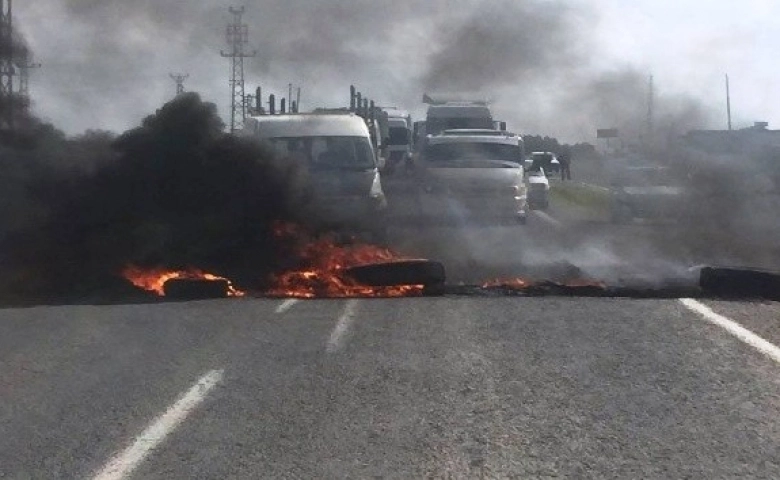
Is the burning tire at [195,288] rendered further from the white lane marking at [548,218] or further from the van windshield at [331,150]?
the white lane marking at [548,218]

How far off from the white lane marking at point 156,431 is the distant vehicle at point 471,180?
18.7 m

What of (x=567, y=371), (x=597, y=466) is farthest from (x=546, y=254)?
(x=597, y=466)

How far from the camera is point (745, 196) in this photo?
1330 inches

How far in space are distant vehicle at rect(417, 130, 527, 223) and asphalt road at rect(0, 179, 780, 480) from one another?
43.7ft

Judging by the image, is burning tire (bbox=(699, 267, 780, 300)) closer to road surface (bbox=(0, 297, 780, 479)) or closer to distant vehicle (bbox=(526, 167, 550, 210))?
road surface (bbox=(0, 297, 780, 479))

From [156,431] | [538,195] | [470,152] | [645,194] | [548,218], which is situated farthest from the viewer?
[538,195]

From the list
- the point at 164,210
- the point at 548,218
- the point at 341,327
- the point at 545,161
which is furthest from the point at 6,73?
the point at 545,161

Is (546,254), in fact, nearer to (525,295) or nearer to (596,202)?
(525,295)

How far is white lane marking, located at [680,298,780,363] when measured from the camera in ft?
38.9

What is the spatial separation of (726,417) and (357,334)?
15.2ft

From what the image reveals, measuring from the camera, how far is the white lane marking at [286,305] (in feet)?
48.8

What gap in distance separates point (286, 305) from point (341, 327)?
2.12m

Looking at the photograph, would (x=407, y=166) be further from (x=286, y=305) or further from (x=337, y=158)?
(x=286, y=305)

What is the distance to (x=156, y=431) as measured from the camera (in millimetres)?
8531
